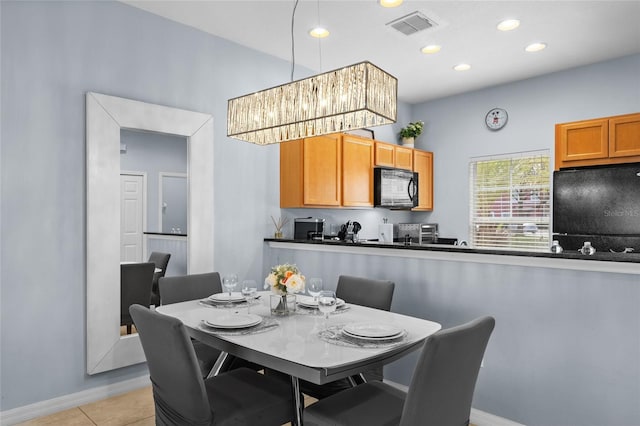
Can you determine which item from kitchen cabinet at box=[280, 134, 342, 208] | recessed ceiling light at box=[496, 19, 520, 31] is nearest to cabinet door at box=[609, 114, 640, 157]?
recessed ceiling light at box=[496, 19, 520, 31]

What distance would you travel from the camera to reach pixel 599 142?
152 inches

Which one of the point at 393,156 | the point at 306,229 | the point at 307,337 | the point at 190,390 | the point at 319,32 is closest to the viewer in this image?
the point at 190,390

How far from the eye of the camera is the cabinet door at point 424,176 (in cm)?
561

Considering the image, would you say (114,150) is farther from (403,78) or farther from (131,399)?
(403,78)

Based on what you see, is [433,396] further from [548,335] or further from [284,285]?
[548,335]

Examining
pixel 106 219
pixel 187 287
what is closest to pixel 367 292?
pixel 187 287

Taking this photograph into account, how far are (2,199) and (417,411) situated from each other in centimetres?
262

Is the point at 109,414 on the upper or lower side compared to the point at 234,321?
lower

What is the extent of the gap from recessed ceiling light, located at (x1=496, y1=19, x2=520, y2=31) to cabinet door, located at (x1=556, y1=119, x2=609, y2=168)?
1157mm

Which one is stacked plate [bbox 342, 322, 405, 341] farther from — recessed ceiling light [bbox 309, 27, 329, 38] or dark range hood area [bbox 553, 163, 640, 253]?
dark range hood area [bbox 553, 163, 640, 253]

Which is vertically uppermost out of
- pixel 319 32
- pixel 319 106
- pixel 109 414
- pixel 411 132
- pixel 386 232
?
pixel 319 32

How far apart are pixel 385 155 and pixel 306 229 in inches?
58.0

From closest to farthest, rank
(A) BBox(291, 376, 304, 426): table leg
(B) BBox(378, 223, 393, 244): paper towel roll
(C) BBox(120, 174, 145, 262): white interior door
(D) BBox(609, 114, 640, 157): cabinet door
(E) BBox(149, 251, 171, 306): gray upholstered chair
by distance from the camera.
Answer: (A) BBox(291, 376, 304, 426): table leg, (C) BBox(120, 174, 145, 262): white interior door, (E) BBox(149, 251, 171, 306): gray upholstered chair, (D) BBox(609, 114, 640, 157): cabinet door, (B) BBox(378, 223, 393, 244): paper towel roll

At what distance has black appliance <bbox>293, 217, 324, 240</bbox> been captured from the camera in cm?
433
